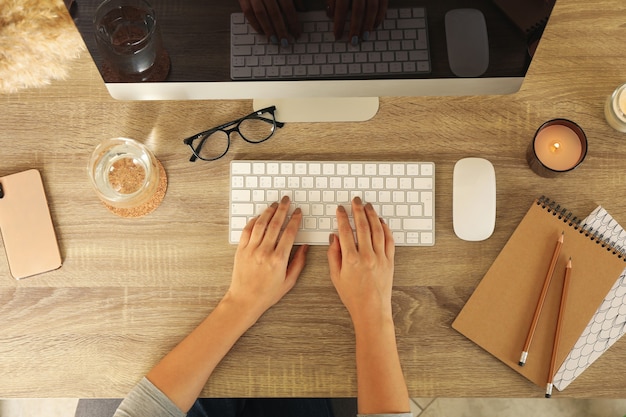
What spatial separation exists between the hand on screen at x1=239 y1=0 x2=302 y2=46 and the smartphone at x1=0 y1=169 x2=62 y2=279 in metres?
0.43

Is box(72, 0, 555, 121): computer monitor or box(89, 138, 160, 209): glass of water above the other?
box(72, 0, 555, 121): computer monitor

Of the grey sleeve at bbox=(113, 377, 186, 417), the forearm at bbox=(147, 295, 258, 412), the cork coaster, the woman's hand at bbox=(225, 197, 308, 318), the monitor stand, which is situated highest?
the monitor stand

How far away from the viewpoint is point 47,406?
4.70 ft

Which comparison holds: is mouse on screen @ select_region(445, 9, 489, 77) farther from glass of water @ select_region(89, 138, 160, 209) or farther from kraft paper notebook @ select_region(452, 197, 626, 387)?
glass of water @ select_region(89, 138, 160, 209)

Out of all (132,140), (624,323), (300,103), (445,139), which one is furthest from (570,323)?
(132,140)

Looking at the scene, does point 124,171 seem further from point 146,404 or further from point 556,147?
point 556,147

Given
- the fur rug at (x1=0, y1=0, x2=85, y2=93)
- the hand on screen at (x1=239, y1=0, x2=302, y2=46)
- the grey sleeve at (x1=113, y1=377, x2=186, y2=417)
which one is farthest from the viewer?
the fur rug at (x1=0, y1=0, x2=85, y2=93)

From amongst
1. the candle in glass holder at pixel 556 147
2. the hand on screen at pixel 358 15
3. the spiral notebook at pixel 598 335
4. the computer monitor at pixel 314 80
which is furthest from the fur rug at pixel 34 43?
the spiral notebook at pixel 598 335

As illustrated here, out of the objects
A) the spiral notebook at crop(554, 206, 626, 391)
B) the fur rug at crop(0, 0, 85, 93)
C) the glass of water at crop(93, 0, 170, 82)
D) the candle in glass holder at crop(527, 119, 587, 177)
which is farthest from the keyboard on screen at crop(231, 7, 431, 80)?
the spiral notebook at crop(554, 206, 626, 391)

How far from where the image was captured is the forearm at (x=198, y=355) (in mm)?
766

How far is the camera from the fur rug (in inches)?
33.8

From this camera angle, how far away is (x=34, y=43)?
0.87 metres

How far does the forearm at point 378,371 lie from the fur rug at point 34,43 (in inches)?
24.6

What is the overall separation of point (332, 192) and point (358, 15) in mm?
265
